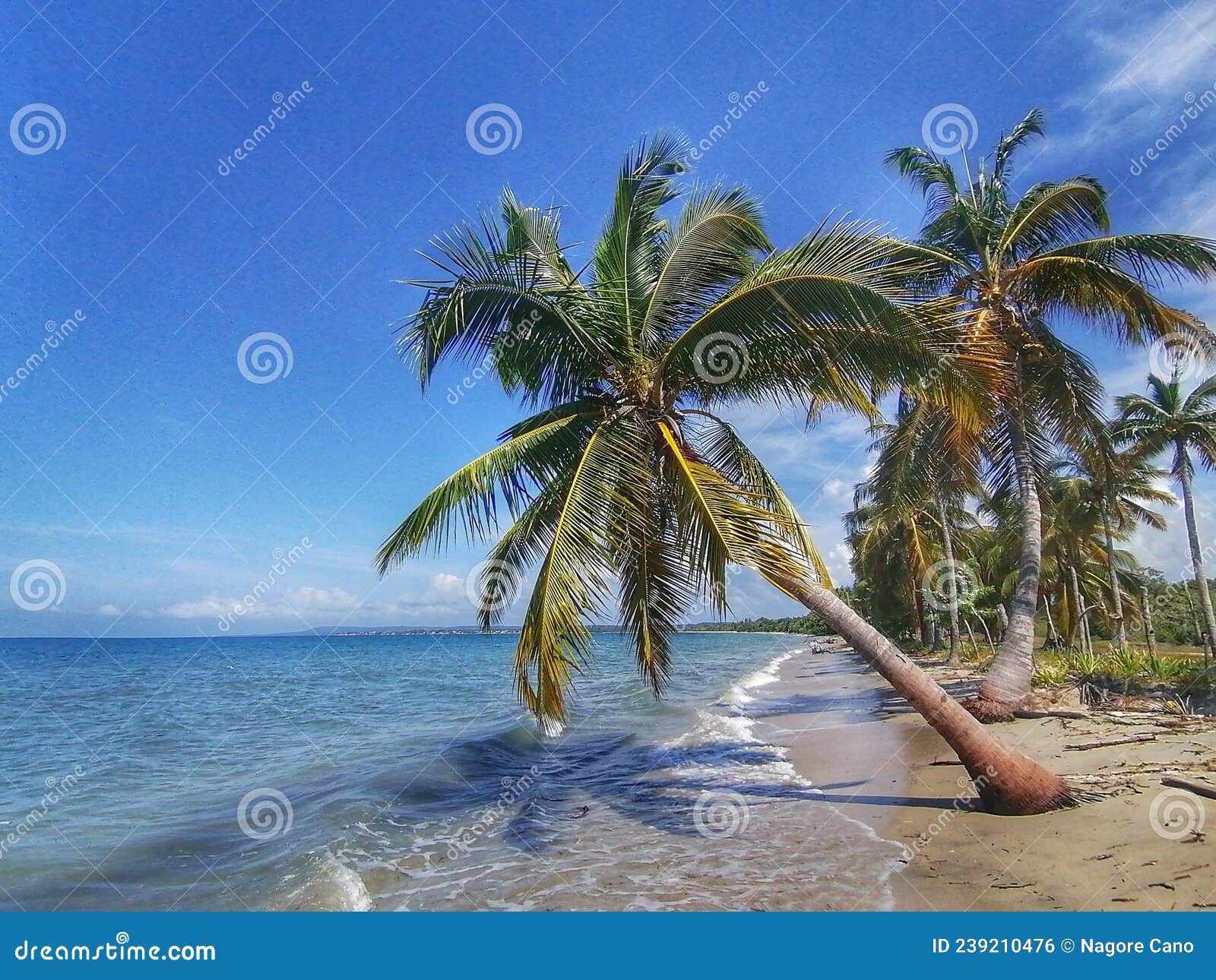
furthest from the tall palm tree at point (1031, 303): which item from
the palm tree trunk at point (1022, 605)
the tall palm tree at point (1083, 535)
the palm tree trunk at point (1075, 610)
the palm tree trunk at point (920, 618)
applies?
the palm tree trunk at point (920, 618)

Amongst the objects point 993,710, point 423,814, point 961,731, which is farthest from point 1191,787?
point 423,814

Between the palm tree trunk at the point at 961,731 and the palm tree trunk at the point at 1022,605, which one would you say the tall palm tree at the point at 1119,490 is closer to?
the palm tree trunk at the point at 1022,605

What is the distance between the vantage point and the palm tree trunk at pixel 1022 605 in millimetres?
10484

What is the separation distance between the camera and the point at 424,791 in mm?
11961

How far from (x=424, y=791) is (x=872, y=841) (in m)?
7.91

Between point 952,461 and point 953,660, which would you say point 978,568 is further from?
point 952,461

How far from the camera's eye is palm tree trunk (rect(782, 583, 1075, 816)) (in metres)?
6.91

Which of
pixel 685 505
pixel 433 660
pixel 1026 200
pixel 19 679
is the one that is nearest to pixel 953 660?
pixel 1026 200

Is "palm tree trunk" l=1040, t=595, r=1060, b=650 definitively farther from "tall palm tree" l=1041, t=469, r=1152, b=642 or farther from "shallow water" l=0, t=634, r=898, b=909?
"shallow water" l=0, t=634, r=898, b=909

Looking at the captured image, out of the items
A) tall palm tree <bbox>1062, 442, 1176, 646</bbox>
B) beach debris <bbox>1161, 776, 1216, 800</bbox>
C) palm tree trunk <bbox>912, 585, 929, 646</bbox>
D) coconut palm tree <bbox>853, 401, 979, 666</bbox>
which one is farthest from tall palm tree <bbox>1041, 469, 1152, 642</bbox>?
beach debris <bbox>1161, 776, 1216, 800</bbox>

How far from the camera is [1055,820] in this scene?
21.7 ft

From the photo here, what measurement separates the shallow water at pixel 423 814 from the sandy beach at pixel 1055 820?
0.52 m

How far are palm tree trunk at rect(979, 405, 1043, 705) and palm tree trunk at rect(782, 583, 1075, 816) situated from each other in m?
3.59
